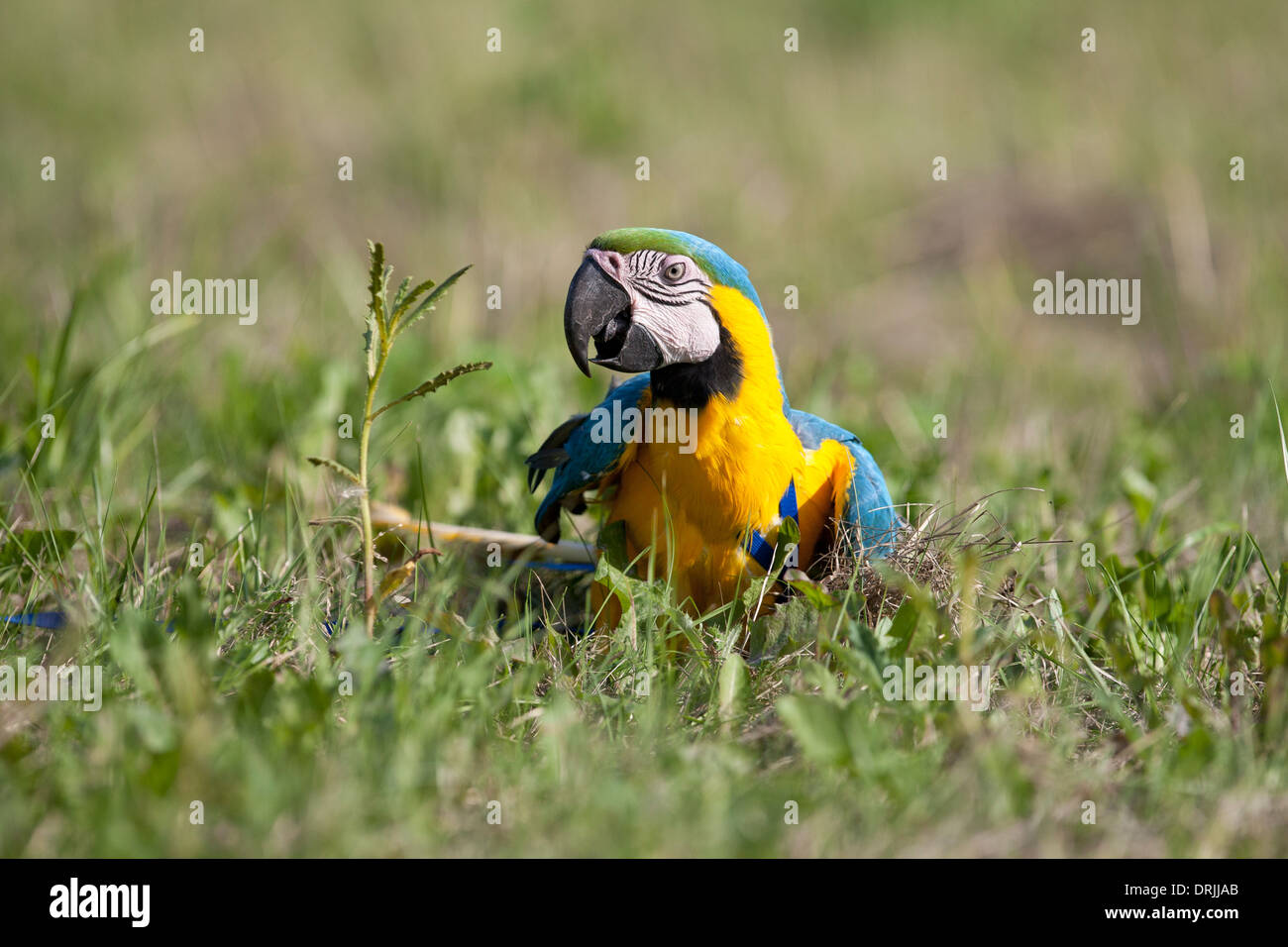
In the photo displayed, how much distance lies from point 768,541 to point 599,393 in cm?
184

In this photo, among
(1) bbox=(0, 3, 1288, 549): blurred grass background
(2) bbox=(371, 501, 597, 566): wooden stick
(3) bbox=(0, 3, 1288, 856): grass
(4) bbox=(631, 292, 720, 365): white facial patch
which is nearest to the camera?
(3) bbox=(0, 3, 1288, 856): grass

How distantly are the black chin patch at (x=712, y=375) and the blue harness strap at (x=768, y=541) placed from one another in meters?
0.27

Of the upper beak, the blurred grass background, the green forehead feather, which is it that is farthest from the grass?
the green forehead feather

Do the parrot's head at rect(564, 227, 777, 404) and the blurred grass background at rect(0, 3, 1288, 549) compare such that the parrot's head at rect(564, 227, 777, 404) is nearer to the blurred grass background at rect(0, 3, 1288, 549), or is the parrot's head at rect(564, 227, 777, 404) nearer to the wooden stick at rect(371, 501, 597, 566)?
the wooden stick at rect(371, 501, 597, 566)

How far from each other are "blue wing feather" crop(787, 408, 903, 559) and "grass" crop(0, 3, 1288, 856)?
0.31ft

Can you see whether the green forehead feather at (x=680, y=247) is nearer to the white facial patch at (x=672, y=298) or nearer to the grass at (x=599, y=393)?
the white facial patch at (x=672, y=298)

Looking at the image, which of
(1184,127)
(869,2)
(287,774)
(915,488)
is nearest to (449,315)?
(915,488)

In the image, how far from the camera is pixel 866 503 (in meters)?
2.59

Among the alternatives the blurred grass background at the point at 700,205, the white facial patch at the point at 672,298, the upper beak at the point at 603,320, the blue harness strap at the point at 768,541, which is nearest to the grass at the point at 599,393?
the blurred grass background at the point at 700,205

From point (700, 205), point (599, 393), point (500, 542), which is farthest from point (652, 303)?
point (700, 205)

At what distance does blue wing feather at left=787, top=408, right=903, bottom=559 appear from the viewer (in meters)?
2.56

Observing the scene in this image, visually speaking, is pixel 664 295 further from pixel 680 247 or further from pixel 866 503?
pixel 866 503

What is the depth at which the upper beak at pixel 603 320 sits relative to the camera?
245cm

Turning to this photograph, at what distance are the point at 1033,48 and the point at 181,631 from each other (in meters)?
8.07
